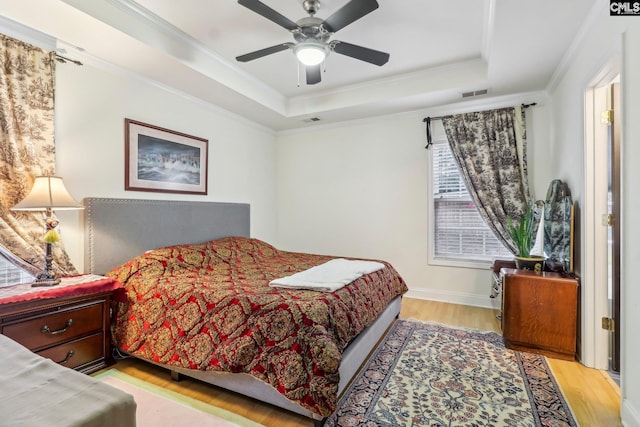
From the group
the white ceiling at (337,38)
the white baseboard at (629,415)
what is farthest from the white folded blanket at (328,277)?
the white ceiling at (337,38)

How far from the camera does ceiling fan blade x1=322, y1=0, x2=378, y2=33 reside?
6.20 ft

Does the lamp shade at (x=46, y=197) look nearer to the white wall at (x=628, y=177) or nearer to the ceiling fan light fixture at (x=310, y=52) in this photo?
the ceiling fan light fixture at (x=310, y=52)

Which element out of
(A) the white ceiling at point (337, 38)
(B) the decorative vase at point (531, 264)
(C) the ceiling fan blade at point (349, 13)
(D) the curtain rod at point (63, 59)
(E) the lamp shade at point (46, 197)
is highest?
(A) the white ceiling at point (337, 38)

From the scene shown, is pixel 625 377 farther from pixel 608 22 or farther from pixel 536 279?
pixel 608 22

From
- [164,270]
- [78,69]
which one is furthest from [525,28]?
[78,69]

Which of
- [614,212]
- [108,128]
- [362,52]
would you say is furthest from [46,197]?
[614,212]

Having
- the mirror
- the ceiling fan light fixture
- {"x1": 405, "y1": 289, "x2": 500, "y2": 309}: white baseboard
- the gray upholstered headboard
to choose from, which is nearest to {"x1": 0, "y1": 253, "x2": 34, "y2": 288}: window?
the gray upholstered headboard

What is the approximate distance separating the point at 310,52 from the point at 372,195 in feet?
7.91

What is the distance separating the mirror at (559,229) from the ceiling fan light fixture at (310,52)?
2.40 metres

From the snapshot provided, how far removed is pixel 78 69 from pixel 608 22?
12.8 ft

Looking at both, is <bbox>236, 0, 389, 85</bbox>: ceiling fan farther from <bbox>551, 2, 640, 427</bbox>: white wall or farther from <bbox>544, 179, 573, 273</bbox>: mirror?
<bbox>544, 179, 573, 273</bbox>: mirror

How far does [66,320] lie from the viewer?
208 centimetres

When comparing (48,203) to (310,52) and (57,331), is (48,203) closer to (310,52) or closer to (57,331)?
(57,331)

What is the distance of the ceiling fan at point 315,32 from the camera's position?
78.8 inches
